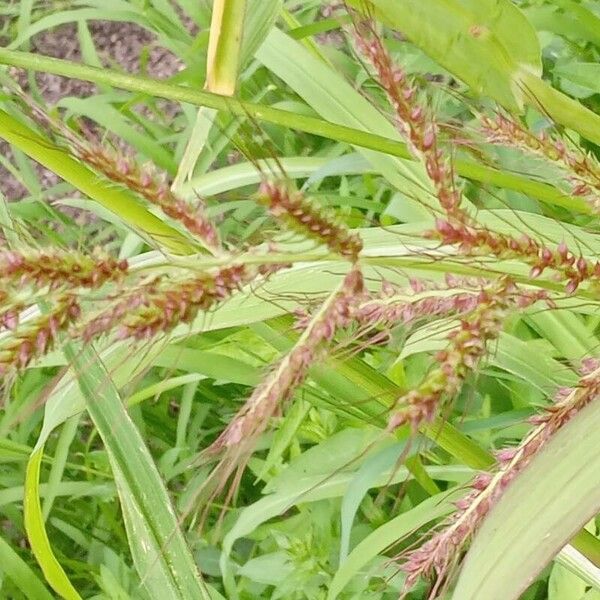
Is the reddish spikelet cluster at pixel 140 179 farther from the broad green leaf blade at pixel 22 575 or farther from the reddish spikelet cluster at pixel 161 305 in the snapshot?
the broad green leaf blade at pixel 22 575

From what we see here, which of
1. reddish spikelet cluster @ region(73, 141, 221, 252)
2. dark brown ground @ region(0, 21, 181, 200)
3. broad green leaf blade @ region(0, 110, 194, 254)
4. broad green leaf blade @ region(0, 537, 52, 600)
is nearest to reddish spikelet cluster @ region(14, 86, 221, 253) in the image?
reddish spikelet cluster @ region(73, 141, 221, 252)

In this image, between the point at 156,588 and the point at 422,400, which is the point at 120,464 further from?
the point at 422,400

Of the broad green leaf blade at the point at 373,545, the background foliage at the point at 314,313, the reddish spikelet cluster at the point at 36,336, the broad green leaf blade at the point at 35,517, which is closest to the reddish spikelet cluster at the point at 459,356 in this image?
Result: the background foliage at the point at 314,313

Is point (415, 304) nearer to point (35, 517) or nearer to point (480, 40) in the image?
point (480, 40)

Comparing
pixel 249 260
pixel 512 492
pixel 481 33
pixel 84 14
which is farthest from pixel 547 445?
pixel 84 14

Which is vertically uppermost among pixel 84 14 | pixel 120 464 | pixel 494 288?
pixel 494 288

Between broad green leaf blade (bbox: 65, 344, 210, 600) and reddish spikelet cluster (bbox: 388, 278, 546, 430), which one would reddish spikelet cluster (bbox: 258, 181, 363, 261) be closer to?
reddish spikelet cluster (bbox: 388, 278, 546, 430)

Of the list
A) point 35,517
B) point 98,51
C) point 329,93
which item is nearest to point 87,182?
point 35,517

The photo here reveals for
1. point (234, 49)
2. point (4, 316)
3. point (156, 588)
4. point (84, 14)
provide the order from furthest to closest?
point (84, 14), point (156, 588), point (234, 49), point (4, 316)
